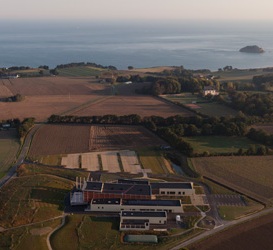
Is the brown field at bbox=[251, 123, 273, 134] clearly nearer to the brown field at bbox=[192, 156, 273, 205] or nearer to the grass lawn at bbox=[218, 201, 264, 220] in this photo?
the brown field at bbox=[192, 156, 273, 205]

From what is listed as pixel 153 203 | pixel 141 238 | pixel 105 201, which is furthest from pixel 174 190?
pixel 141 238

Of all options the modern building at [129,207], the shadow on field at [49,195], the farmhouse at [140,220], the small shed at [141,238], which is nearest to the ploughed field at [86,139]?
the shadow on field at [49,195]

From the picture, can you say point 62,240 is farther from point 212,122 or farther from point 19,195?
point 212,122

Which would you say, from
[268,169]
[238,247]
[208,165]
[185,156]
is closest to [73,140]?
[185,156]

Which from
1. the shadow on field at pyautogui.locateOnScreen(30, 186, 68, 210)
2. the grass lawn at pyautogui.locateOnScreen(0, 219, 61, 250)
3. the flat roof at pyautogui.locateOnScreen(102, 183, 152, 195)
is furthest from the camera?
the flat roof at pyautogui.locateOnScreen(102, 183, 152, 195)

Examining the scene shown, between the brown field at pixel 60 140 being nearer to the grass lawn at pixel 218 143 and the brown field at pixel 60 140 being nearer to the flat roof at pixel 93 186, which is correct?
the flat roof at pixel 93 186

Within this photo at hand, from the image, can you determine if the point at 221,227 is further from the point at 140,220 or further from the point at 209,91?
the point at 209,91

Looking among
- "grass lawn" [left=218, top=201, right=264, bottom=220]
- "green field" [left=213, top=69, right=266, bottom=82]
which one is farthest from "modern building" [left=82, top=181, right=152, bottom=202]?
"green field" [left=213, top=69, right=266, bottom=82]
